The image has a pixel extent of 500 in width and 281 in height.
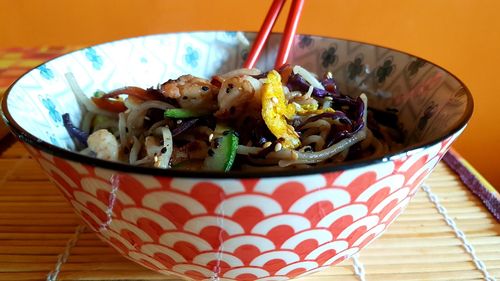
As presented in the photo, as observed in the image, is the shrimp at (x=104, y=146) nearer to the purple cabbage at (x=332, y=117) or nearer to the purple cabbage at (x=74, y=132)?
the purple cabbage at (x=74, y=132)

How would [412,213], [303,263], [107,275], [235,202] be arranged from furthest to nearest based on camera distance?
[412,213]
[107,275]
[303,263]
[235,202]

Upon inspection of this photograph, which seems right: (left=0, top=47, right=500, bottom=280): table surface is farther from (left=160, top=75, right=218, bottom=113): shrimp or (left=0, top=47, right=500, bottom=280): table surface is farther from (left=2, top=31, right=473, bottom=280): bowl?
(left=160, top=75, right=218, bottom=113): shrimp

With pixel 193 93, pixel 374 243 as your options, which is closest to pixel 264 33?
pixel 193 93

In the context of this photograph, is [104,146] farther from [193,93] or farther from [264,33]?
[264,33]

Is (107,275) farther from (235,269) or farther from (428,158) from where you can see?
(428,158)

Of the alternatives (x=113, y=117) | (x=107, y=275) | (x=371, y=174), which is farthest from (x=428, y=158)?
(x=113, y=117)
